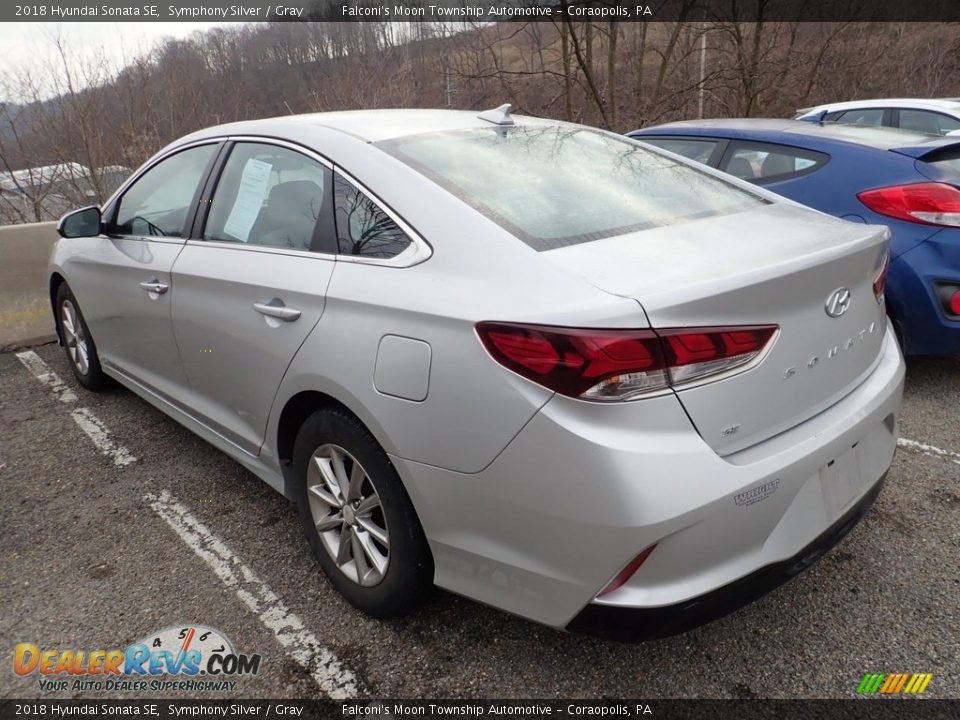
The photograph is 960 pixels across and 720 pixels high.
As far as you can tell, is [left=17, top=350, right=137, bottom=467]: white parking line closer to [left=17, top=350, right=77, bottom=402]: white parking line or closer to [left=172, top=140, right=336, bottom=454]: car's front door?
[left=17, top=350, right=77, bottom=402]: white parking line

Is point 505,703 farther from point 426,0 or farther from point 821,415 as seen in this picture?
point 426,0

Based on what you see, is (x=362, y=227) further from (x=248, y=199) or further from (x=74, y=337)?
(x=74, y=337)

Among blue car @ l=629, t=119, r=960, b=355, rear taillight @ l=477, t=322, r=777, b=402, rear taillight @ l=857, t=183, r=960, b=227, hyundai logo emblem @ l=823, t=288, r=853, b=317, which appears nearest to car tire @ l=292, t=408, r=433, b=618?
rear taillight @ l=477, t=322, r=777, b=402

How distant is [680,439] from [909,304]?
2.87 meters

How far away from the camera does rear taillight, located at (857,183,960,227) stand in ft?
11.7

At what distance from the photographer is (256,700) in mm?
2012

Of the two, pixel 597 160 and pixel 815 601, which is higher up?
pixel 597 160

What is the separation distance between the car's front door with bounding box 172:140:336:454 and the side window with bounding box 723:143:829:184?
316cm

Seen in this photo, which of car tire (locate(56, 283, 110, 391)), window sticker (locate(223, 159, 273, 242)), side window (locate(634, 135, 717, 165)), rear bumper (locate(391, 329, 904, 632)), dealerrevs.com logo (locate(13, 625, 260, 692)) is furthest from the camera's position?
side window (locate(634, 135, 717, 165))

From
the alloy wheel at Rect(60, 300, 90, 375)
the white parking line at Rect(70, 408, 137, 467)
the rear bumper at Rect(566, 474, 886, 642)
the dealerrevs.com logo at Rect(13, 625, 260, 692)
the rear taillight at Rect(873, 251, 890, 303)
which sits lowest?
the white parking line at Rect(70, 408, 137, 467)

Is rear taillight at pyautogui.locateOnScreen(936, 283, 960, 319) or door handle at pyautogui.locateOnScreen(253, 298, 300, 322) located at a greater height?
door handle at pyautogui.locateOnScreen(253, 298, 300, 322)

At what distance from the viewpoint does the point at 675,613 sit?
1622mm

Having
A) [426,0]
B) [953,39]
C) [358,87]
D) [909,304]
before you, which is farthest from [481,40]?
[953,39]

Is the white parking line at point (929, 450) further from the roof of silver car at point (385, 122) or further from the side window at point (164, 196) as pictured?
the side window at point (164, 196)
